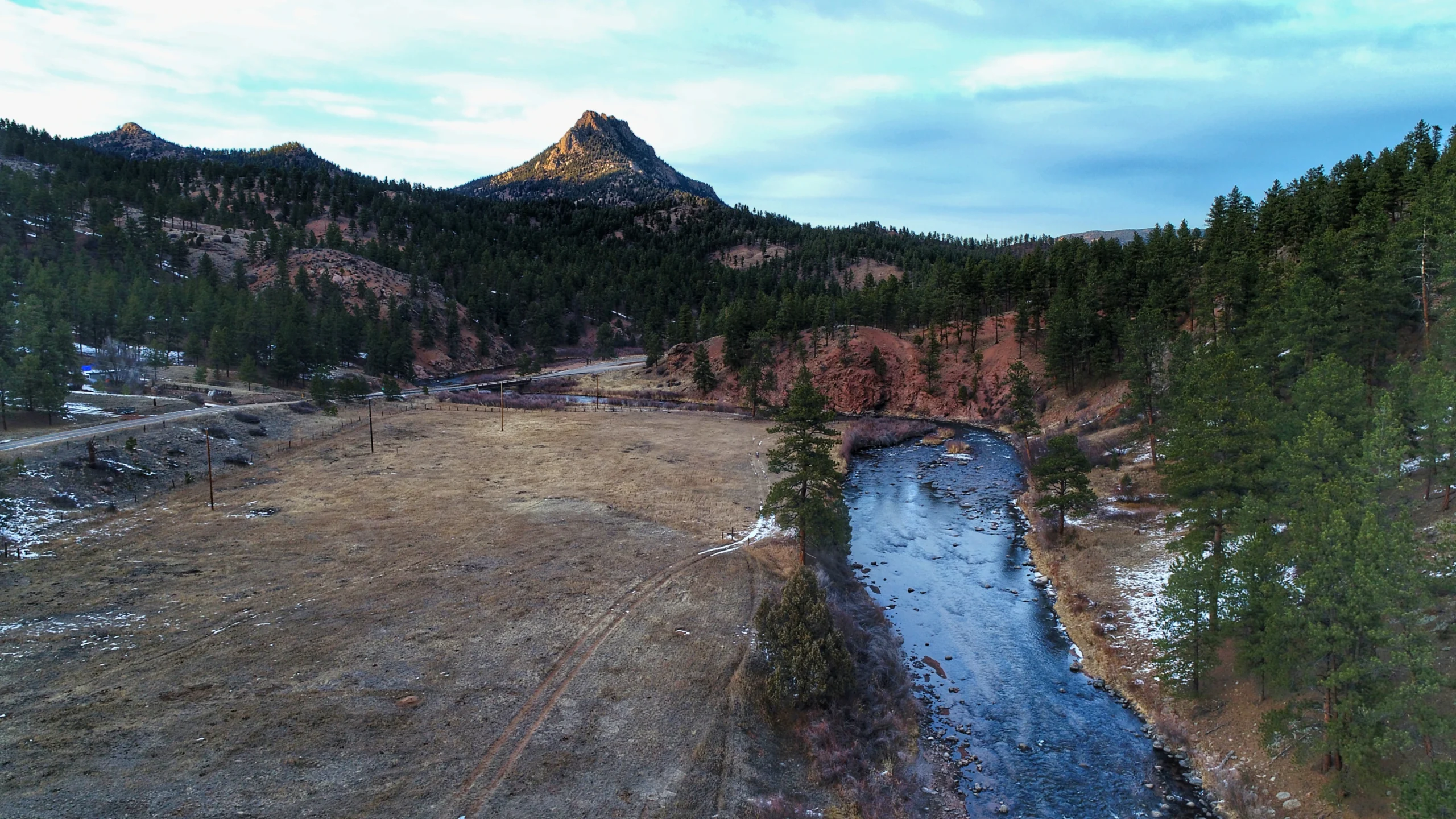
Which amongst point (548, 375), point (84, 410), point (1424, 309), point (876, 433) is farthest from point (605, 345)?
point (1424, 309)

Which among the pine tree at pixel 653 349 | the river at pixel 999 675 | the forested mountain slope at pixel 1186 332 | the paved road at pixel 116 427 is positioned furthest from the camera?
the pine tree at pixel 653 349

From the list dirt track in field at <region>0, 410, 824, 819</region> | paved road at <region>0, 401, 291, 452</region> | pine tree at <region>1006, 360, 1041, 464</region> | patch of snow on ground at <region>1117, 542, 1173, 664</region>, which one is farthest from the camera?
pine tree at <region>1006, 360, 1041, 464</region>

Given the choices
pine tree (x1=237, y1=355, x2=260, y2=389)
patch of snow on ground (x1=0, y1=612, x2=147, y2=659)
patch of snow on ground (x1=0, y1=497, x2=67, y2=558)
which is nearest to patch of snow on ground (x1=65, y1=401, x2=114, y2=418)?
pine tree (x1=237, y1=355, x2=260, y2=389)

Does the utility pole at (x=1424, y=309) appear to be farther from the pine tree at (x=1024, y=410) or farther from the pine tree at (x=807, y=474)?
the pine tree at (x=807, y=474)

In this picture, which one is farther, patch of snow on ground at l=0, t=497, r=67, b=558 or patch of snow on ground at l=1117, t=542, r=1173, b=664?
patch of snow on ground at l=0, t=497, r=67, b=558

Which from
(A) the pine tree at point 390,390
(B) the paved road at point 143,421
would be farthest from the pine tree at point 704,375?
(A) the pine tree at point 390,390

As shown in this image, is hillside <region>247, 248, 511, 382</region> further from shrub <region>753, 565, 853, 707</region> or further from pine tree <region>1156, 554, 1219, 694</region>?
pine tree <region>1156, 554, 1219, 694</region>

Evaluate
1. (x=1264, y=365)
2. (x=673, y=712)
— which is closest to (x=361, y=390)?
(x=673, y=712)
